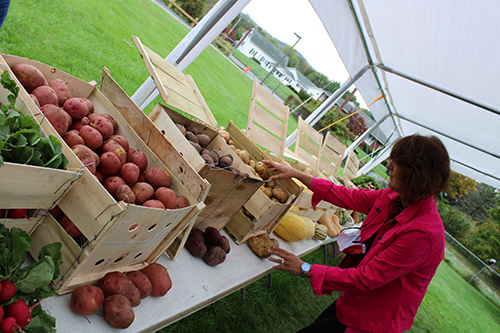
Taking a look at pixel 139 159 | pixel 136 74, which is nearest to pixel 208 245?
pixel 139 159

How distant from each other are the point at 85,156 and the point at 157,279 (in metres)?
0.72

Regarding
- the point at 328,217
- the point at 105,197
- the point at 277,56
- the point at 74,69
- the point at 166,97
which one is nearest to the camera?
the point at 105,197

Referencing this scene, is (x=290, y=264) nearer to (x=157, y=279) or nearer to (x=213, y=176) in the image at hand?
(x=213, y=176)

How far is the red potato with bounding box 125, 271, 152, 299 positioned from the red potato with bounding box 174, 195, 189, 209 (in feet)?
1.26

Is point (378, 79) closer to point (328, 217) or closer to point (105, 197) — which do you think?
point (328, 217)

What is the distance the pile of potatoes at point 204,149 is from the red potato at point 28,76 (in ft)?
2.86

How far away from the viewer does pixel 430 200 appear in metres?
1.94

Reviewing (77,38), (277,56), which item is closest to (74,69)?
(77,38)

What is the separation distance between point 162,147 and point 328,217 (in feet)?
11.0

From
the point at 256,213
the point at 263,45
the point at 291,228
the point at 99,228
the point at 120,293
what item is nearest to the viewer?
the point at 99,228

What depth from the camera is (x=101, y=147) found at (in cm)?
175

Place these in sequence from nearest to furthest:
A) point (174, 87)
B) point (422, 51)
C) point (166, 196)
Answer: point (166, 196) → point (174, 87) → point (422, 51)

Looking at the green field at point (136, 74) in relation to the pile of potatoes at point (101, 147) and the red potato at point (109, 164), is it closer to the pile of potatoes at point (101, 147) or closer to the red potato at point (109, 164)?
the pile of potatoes at point (101, 147)

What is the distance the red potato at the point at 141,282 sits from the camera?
1609mm
